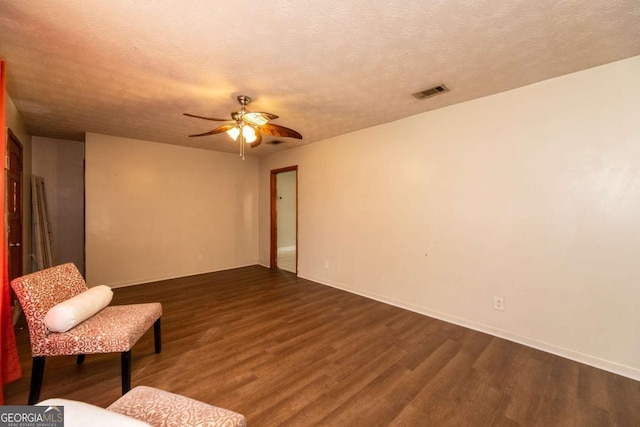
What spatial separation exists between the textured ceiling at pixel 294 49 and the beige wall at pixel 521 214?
294 mm

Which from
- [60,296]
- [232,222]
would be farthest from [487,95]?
[232,222]

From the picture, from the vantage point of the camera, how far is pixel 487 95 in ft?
8.82

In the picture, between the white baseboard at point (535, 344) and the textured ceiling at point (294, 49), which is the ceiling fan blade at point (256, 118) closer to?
the textured ceiling at point (294, 49)

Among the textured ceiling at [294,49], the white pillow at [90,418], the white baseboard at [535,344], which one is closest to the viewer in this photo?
the white pillow at [90,418]

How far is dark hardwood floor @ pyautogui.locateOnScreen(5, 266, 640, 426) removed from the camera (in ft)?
5.47

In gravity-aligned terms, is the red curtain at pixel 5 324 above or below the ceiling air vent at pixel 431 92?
below

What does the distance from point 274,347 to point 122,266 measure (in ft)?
11.4

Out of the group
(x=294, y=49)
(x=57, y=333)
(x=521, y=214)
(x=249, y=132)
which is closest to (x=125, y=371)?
(x=57, y=333)

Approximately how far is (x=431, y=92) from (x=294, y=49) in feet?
4.90

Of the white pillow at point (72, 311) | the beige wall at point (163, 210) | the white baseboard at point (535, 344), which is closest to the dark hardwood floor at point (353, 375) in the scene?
the white baseboard at point (535, 344)

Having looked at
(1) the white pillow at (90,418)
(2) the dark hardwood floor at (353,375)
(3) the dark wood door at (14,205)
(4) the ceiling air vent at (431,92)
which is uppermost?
(4) the ceiling air vent at (431,92)

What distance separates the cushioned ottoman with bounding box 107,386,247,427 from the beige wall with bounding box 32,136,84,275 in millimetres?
4827

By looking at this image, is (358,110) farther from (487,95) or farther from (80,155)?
(80,155)

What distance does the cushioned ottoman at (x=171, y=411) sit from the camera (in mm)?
1061
